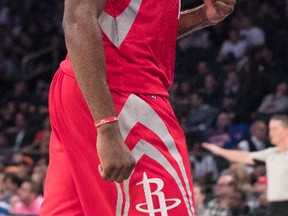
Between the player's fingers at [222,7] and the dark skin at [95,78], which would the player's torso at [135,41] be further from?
the player's fingers at [222,7]

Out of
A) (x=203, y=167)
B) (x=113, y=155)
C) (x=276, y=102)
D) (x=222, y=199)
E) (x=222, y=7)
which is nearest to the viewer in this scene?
(x=113, y=155)

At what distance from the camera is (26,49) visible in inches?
592

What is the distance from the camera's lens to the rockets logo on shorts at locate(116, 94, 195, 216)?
248cm

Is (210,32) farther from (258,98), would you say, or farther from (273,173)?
(273,173)

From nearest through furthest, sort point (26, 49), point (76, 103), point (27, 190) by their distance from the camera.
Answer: point (76, 103)
point (27, 190)
point (26, 49)

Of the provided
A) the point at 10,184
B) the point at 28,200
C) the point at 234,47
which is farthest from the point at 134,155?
the point at 234,47

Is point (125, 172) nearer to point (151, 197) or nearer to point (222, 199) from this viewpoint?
point (151, 197)

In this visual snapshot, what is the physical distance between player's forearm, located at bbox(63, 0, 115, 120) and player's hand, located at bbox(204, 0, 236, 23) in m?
0.81

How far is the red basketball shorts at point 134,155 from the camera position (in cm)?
249

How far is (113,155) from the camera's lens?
2.29m

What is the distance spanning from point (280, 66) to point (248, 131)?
163 cm

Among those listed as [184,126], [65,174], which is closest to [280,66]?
[184,126]

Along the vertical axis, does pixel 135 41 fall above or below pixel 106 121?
above

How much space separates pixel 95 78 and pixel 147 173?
33cm
